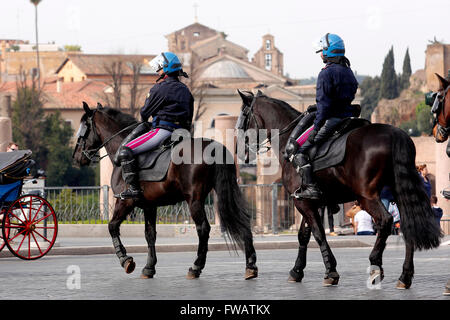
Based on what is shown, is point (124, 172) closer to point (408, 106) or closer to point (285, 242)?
point (285, 242)

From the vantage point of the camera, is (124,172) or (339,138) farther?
(124,172)

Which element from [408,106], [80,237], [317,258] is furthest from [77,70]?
[317,258]

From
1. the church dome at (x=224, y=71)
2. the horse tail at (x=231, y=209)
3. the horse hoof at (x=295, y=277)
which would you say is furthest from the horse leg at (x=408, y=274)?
the church dome at (x=224, y=71)

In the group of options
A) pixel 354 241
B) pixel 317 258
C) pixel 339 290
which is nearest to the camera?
pixel 339 290

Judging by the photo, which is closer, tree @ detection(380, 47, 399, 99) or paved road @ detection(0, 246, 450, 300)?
paved road @ detection(0, 246, 450, 300)

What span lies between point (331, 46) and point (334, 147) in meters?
1.24

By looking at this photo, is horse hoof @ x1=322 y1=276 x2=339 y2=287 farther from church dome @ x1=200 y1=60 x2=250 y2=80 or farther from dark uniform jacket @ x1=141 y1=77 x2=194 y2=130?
church dome @ x1=200 y1=60 x2=250 y2=80

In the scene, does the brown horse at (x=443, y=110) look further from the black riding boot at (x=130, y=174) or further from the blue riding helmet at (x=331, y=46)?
the black riding boot at (x=130, y=174)

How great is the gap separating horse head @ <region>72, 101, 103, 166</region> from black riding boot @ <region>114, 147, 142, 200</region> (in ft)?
4.32

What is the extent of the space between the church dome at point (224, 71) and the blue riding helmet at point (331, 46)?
109 metres

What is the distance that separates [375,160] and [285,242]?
9609mm

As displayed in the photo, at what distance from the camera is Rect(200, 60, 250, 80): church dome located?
12088cm

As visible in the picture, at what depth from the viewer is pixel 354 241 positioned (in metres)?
20.1

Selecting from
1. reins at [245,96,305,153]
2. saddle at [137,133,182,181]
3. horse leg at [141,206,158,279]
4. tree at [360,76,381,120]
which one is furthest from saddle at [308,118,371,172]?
tree at [360,76,381,120]
